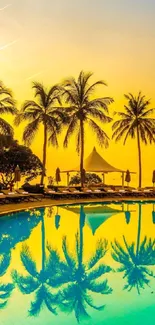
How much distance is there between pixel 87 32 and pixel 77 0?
2.04 meters

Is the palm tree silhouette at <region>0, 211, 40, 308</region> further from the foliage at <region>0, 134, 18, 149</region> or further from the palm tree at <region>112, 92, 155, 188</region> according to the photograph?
the palm tree at <region>112, 92, 155, 188</region>

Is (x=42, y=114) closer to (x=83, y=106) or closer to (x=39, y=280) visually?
(x=83, y=106)

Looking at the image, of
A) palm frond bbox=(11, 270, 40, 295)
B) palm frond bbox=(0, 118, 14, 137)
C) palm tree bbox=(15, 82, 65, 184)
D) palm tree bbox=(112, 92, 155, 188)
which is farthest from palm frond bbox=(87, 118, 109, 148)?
palm frond bbox=(11, 270, 40, 295)

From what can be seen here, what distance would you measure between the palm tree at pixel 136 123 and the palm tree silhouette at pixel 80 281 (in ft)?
60.7

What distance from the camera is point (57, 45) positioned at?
77.0 feet

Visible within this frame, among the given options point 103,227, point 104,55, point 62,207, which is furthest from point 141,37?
point 103,227

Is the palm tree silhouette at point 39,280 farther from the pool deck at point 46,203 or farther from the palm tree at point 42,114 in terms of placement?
the palm tree at point 42,114

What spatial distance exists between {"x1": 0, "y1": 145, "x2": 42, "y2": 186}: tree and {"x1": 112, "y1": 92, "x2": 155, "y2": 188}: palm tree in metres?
4.86

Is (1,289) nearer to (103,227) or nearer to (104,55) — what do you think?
(103,227)

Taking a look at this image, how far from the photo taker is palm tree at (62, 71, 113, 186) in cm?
2502

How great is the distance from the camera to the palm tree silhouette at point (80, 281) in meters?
6.24

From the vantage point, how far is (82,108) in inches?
989

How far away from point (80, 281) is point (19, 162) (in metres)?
19.7

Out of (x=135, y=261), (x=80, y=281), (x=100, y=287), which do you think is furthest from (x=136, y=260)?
(x=100, y=287)
